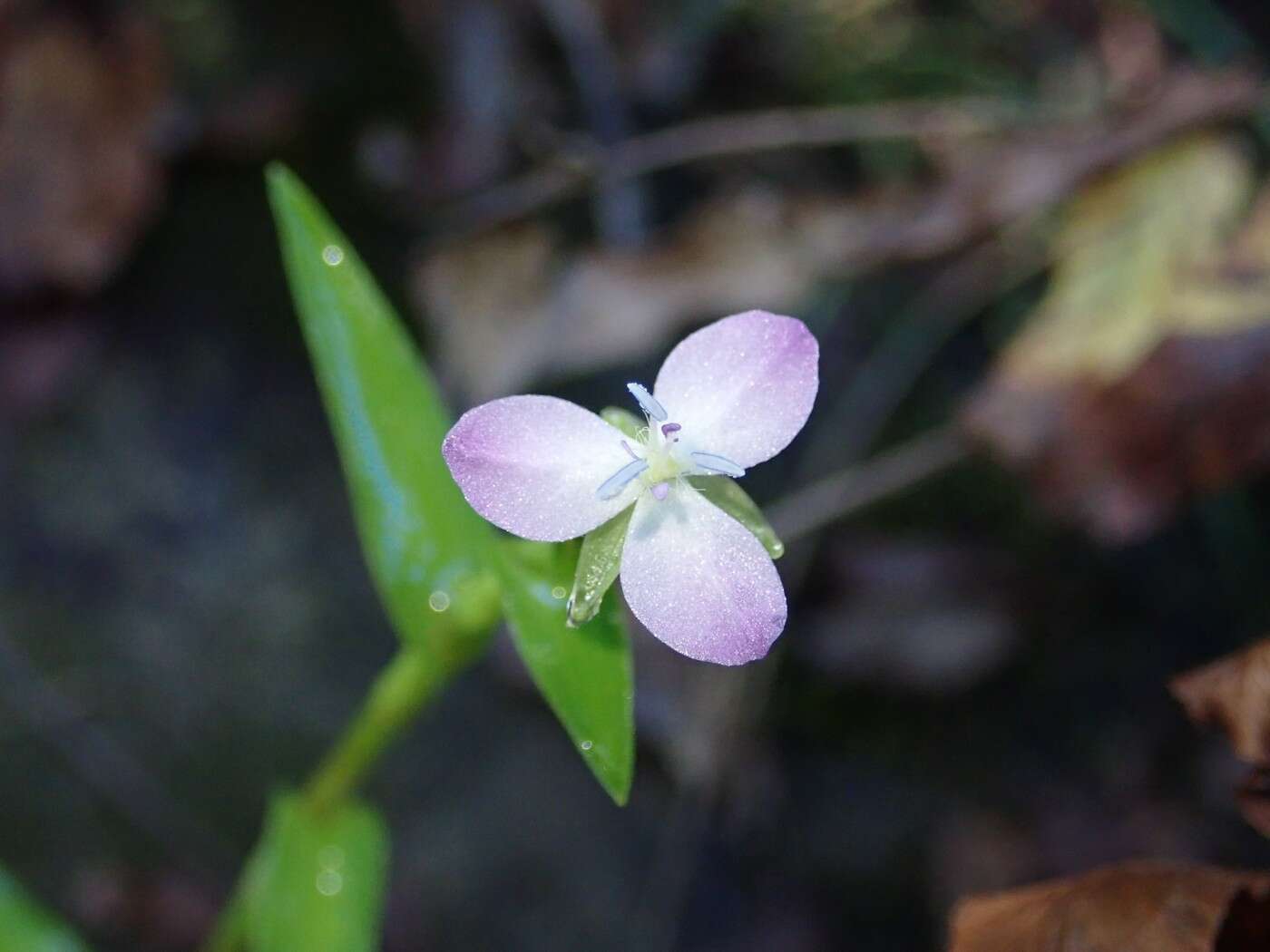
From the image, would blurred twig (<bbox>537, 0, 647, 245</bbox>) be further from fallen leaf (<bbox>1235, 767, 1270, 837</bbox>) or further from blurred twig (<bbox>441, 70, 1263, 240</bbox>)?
fallen leaf (<bbox>1235, 767, 1270, 837</bbox>)

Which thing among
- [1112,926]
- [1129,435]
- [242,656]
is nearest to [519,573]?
[1112,926]

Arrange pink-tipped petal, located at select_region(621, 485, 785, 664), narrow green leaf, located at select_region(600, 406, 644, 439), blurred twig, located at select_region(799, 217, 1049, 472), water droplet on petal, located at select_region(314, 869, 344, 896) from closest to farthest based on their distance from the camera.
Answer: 1. pink-tipped petal, located at select_region(621, 485, 785, 664)
2. narrow green leaf, located at select_region(600, 406, 644, 439)
3. water droplet on petal, located at select_region(314, 869, 344, 896)
4. blurred twig, located at select_region(799, 217, 1049, 472)

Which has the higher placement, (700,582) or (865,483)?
(700,582)

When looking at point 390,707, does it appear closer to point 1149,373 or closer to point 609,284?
point 609,284

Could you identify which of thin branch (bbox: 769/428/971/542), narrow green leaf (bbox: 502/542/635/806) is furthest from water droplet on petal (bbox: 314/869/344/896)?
thin branch (bbox: 769/428/971/542)

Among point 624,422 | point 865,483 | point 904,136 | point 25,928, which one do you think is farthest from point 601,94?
point 25,928

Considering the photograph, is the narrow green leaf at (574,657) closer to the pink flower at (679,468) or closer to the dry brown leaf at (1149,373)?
the pink flower at (679,468)

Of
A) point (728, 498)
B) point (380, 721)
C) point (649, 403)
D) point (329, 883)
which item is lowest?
point (329, 883)
